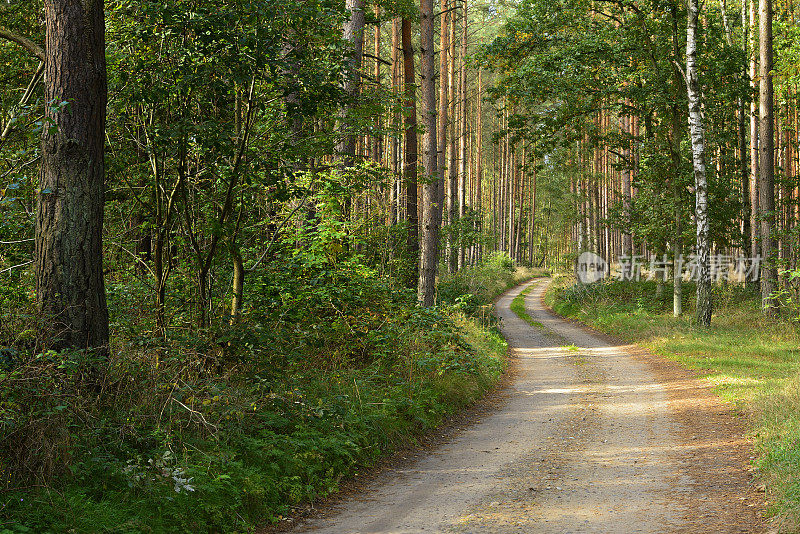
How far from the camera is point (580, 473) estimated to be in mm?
6824

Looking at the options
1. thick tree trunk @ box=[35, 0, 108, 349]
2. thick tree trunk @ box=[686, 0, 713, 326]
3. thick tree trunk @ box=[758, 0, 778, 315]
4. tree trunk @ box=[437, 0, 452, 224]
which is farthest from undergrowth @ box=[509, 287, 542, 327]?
thick tree trunk @ box=[35, 0, 108, 349]

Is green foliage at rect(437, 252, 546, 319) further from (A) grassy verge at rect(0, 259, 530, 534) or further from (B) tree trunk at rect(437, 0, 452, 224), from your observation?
(A) grassy verge at rect(0, 259, 530, 534)

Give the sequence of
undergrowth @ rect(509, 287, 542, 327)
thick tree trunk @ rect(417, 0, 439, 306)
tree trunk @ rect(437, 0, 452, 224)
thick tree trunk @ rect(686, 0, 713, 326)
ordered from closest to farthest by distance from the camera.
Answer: thick tree trunk @ rect(417, 0, 439, 306), thick tree trunk @ rect(686, 0, 713, 326), tree trunk @ rect(437, 0, 452, 224), undergrowth @ rect(509, 287, 542, 327)

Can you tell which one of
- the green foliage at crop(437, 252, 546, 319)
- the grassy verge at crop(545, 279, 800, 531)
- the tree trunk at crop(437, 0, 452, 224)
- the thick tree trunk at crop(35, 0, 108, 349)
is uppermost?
the tree trunk at crop(437, 0, 452, 224)

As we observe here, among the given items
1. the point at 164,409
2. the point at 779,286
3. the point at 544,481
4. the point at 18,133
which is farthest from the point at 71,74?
the point at 779,286

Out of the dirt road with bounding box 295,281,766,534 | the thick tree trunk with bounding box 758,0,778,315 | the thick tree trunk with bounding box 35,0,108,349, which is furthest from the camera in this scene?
the thick tree trunk with bounding box 758,0,778,315

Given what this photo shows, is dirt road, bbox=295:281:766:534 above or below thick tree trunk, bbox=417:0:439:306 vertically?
below

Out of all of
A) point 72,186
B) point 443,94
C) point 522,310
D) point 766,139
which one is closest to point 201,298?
point 72,186

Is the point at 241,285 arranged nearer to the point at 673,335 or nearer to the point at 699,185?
the point at 673,335

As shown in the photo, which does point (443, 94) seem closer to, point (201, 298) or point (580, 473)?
point (201, 298)

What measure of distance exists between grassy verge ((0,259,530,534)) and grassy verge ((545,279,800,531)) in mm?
4077

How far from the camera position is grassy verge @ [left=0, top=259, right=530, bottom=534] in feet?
14.8

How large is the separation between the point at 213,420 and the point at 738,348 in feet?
43.5

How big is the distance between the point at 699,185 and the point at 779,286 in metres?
4.15
